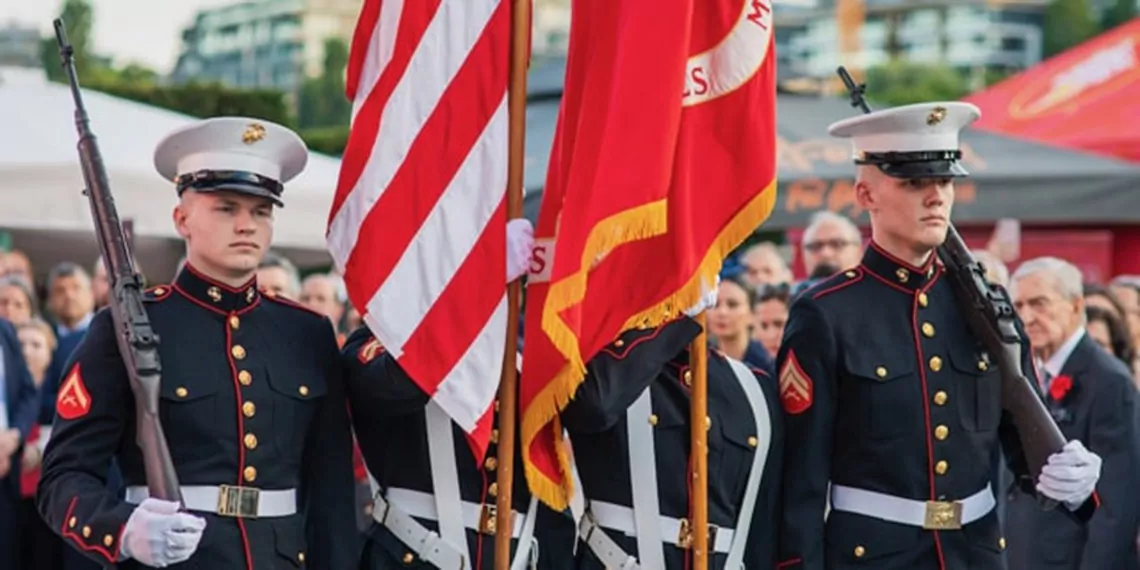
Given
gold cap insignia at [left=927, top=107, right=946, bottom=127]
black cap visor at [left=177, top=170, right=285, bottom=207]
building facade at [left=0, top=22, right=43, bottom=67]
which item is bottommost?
black cap visor at [left=177, top=170, right=285, bottom=207]

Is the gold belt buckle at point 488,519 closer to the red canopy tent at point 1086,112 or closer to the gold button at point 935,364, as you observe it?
the gold button at point 935,364

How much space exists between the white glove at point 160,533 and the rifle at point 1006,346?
2.27 meters

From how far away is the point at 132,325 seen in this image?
507 cm

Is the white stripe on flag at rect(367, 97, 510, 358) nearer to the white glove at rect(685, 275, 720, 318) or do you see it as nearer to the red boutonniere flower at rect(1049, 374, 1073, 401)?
the white glove at rect(685, 275, 720, 318)

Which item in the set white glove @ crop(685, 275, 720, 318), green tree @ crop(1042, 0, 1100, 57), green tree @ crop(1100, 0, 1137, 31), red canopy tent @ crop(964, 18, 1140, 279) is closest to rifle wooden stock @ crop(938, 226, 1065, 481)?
white glove @ crop(685, 275, 720, 318)

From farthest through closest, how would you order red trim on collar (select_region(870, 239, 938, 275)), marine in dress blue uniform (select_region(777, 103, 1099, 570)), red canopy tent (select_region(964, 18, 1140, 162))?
1. red canopy tent (select_region(964, 18, 1140, 162))
2. red trim on collar (select_region(870, 239, 938, 275))
3. marine in dress blue uniform (select_region(777, 103, 1099, 570))

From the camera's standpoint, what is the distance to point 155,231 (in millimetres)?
11867

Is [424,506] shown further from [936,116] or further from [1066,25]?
[1066,25]

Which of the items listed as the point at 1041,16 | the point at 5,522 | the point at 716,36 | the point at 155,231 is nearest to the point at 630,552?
the point at 716,36

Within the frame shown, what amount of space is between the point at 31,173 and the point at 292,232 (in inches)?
62.3

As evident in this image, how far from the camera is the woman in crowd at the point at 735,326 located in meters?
8.76

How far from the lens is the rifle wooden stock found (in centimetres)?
561

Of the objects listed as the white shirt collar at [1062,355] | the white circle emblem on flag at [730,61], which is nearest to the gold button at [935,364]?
the white circle emblem on flag at [730,61]

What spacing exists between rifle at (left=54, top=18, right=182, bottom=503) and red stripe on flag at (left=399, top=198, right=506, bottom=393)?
2.53 ft
